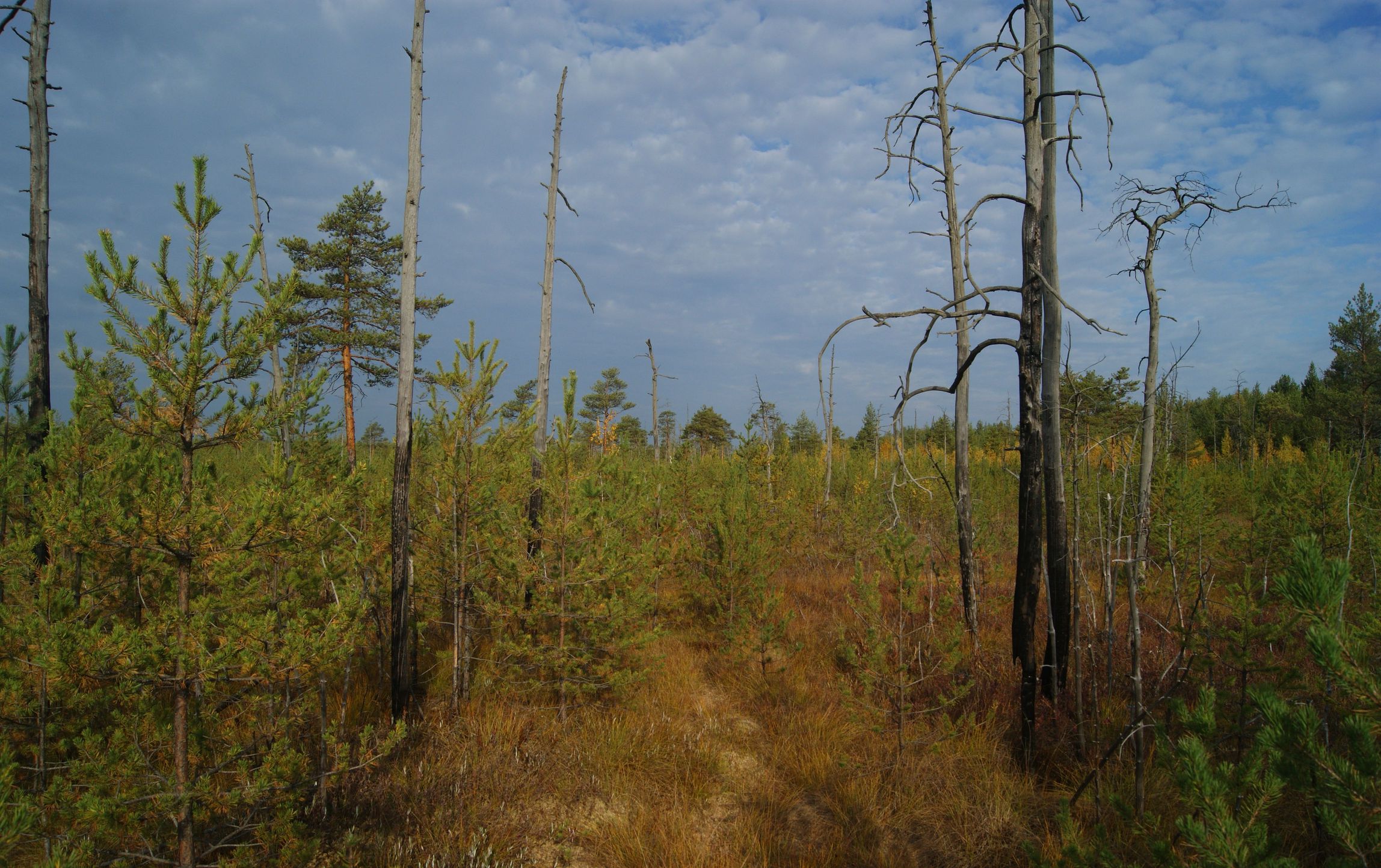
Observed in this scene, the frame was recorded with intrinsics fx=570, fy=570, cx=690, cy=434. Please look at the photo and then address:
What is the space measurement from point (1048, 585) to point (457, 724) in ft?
16.4

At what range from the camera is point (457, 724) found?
16.8ft

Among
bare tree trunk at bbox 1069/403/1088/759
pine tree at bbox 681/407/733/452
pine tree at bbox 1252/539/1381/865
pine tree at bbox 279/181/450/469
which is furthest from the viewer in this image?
pine tree at bbox 681/407/733/452

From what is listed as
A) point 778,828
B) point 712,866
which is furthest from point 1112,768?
point 712,866

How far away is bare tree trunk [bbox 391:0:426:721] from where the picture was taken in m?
5.21

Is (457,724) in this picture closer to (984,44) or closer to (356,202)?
(984,44)

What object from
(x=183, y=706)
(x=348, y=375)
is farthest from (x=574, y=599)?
(x=348, y=375)

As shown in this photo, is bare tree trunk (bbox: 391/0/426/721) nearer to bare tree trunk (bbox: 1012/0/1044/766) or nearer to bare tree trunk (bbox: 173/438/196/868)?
bare tree trunk (bbox: 173/438/196/868)

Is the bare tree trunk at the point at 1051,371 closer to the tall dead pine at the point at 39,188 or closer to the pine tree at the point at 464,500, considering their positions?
the pine tree at the point at 464,500

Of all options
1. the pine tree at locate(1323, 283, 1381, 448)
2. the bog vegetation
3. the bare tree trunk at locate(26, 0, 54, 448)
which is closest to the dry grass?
the bog vegetation

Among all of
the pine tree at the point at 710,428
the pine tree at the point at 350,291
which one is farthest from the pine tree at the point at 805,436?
the pine tree at the point at 350,291

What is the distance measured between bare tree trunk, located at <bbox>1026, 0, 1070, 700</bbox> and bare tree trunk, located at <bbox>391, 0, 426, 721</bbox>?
538 cm

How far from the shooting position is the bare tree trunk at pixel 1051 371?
4.21 metres

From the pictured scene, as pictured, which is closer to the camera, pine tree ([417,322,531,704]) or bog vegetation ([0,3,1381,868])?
bog vegetation ([0,3,1381,868])

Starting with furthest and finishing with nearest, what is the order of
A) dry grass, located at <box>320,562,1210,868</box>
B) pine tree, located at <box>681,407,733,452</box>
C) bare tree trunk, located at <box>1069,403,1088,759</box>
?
pine tree, located at <box>681,407,733,452</box>
dry grass, located at <box>320,562,1210,868</box>
bare tree trunk, located at <box>1069,403,1088,759</box>
